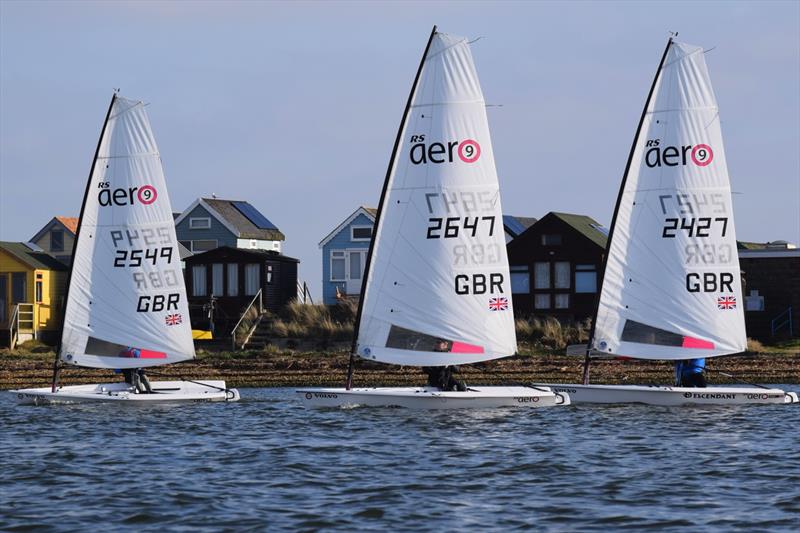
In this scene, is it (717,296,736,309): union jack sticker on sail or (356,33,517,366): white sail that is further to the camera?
(717,296,736,309): union jack sticker on sail

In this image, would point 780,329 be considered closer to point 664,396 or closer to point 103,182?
point 664,396

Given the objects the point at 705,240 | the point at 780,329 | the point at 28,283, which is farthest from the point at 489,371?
the point at 28,283

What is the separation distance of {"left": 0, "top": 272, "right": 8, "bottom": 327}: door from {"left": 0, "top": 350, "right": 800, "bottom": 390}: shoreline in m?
12.4

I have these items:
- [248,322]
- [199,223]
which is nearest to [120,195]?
[248,322]

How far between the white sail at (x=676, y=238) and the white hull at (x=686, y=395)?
1.57 m

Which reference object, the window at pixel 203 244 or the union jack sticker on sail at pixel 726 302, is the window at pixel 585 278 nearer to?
the window at pixel 203 244

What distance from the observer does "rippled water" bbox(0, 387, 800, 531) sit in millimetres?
19250

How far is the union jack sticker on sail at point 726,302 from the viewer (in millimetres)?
34500

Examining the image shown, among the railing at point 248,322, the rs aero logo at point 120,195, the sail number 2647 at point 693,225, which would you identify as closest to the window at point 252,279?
the railing at point 248,322

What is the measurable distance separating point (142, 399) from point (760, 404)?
14.9 metres

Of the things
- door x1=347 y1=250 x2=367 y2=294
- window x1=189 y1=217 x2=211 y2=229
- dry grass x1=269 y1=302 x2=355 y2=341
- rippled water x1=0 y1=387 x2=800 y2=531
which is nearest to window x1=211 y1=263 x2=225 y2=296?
dry grass x1=269 y1=302 x2=355 y2=341

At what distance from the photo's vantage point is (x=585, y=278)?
6188 centimetres

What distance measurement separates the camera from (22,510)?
2003 centimetres

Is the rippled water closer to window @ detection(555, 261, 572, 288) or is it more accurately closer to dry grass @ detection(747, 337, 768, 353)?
dry grass @ detection(747, 337, 768, 353)
